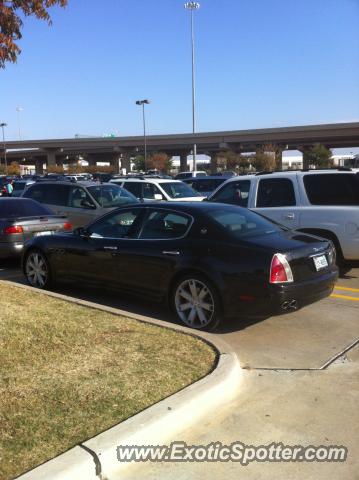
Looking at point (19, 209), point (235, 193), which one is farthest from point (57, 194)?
point (235, 193)

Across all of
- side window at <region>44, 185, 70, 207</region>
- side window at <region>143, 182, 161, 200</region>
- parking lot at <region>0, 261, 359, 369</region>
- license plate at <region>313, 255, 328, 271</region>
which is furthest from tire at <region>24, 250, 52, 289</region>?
side window at <region>143, 182, 161, 200</region>

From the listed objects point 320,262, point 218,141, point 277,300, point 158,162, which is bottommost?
point 277,300

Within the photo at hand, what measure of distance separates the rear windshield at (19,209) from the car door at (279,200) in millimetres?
4420

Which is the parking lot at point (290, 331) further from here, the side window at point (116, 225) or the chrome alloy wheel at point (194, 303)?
the side window at point (116, 225)

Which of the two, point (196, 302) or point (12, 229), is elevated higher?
point (12, 229)

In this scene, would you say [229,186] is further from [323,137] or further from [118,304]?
[323,137]

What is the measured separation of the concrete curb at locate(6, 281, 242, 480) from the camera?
3.11 metres

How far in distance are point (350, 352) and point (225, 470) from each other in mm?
2522

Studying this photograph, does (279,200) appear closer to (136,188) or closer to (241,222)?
(241,222)

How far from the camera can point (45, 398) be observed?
13.1 feet

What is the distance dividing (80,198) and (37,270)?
5236mm

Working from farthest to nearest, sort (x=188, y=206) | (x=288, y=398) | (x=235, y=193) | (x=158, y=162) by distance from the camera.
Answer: (x=158, y=162) → (x=235, y=193) → (x=188, y=206) → (x=288, y=398)

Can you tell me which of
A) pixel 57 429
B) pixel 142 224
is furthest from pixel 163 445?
pixel 142 224

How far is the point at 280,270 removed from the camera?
5.71 m
